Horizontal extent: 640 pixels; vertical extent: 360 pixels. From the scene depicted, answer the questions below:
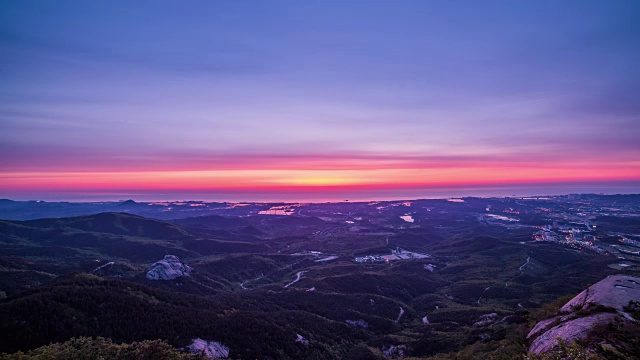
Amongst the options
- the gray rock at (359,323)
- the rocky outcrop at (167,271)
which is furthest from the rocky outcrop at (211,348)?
the rocky outcrop at (167,271)

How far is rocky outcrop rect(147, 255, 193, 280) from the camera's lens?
152250 millimetres

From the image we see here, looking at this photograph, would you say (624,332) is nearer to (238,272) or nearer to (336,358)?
(336,358)

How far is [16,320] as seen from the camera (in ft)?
211

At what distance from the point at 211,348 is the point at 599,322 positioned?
70.5 meters

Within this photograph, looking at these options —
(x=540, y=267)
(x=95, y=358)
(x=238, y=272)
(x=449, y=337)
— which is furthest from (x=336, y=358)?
(x=540, y=267)

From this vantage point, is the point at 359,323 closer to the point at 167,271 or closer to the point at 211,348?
the point at 211,348

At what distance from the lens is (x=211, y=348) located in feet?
239

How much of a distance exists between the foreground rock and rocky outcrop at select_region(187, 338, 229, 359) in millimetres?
60930

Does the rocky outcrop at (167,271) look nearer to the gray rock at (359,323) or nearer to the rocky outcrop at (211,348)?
the rocky outcrop at (211,348)

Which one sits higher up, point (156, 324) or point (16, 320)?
point (16, 320)

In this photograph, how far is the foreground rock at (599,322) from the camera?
31.9 metres

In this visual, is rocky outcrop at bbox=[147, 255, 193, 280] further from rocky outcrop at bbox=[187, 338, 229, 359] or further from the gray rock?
the gray rock

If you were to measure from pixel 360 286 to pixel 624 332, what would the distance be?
127 metres

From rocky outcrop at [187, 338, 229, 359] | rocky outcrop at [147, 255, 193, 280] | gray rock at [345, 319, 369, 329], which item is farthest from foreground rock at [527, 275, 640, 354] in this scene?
rocky outcrop at [147, 255, 193, 280]
